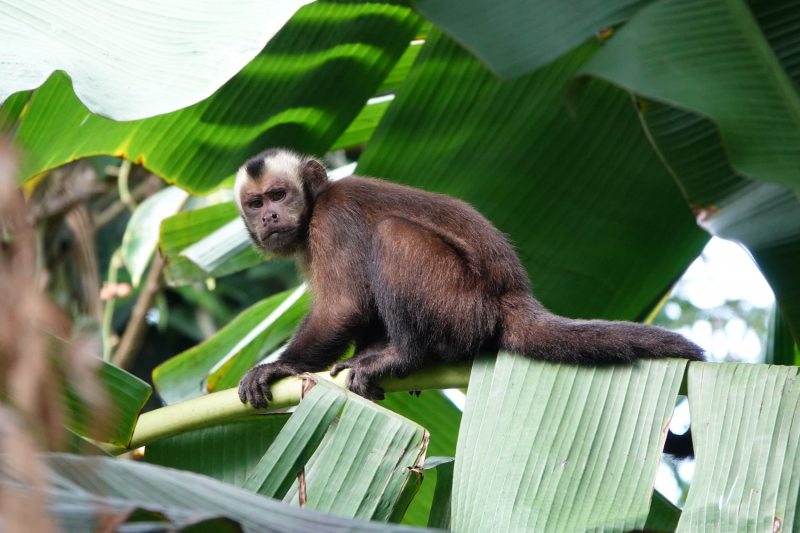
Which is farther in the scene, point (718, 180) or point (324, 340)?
point (324, 340)

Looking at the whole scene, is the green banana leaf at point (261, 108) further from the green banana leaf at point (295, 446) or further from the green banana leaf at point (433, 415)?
the green banana leaf at point (295, 446)

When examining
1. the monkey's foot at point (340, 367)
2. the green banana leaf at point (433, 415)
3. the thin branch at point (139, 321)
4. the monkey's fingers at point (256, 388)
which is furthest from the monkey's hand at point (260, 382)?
the thin branch at point (139, 321)

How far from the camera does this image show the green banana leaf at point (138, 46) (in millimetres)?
2104

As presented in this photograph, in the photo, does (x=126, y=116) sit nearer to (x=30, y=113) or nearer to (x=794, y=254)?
(x=30, y=113)

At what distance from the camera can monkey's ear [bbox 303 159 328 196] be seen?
430cm

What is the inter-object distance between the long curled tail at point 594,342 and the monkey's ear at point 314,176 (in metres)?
1.91

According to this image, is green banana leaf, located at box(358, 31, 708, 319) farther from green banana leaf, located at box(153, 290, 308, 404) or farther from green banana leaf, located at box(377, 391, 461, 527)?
green banana leaf, located at box(153, 290, 308, 404)

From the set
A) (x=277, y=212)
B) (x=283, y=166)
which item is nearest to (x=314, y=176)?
(x=283, y=166)

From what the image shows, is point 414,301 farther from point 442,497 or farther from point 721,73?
point 721,73

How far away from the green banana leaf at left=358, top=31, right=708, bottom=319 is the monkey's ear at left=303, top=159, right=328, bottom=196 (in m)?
0.59

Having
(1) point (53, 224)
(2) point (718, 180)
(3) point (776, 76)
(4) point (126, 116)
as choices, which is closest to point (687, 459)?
(2) point (718, 180)

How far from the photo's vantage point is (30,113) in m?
3.33

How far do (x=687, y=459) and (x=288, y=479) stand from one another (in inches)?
59.5

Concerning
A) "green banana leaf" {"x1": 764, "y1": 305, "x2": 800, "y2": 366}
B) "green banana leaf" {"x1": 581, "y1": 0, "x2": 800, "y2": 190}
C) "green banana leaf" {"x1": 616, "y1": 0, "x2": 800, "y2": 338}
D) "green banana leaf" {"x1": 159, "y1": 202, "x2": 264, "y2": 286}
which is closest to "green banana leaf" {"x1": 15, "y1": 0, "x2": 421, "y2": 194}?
"green banana leaf" {"x1": 159, "y1": 202, "x2": 264, "y2": 286}
